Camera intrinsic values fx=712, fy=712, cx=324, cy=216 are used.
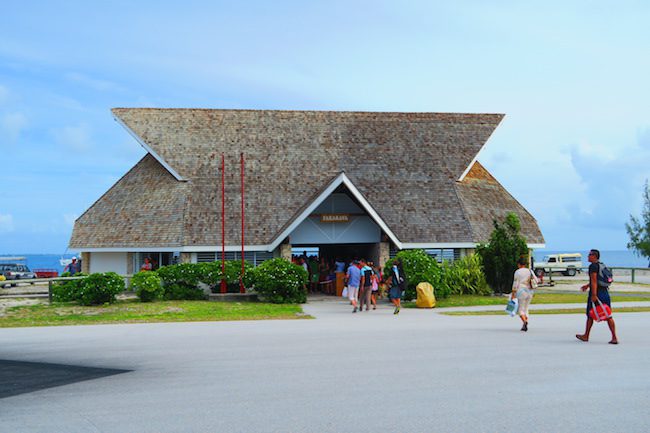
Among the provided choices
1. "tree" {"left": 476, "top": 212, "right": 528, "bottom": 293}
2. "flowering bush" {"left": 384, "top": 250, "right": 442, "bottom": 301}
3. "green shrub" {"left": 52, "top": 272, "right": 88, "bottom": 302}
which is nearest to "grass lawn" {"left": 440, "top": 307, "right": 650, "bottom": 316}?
"flowering bush" {"left": 384, "top": 250, "right": 442, "bottom": 301}

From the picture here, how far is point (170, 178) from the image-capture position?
3494 centimetres

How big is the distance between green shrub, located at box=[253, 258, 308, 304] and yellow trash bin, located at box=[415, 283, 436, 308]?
15.1ft

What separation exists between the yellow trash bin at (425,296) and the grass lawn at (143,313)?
14.7 feet

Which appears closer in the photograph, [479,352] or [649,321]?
[479,352]

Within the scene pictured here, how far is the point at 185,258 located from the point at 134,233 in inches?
108

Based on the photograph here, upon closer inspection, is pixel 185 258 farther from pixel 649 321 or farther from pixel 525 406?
pixel 525 406

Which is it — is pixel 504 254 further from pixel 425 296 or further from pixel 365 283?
pixel 365 283

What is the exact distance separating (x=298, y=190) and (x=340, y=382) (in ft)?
78.1

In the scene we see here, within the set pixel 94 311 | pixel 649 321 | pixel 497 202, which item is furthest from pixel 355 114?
pixel 649 321

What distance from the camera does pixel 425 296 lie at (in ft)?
85.9

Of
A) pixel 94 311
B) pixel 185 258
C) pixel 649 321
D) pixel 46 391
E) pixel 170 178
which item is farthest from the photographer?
pixel 170 178

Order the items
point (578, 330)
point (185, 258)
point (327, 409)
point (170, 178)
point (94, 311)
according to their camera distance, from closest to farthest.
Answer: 1. point (327, 409)
2. point (578, 330)
3. point (94, 311)
4. point (185, 258)
5. point (170, 178)

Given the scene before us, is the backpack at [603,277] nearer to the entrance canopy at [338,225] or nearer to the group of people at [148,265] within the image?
the entrance canopy at [338,225]

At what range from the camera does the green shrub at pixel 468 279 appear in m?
31.0
